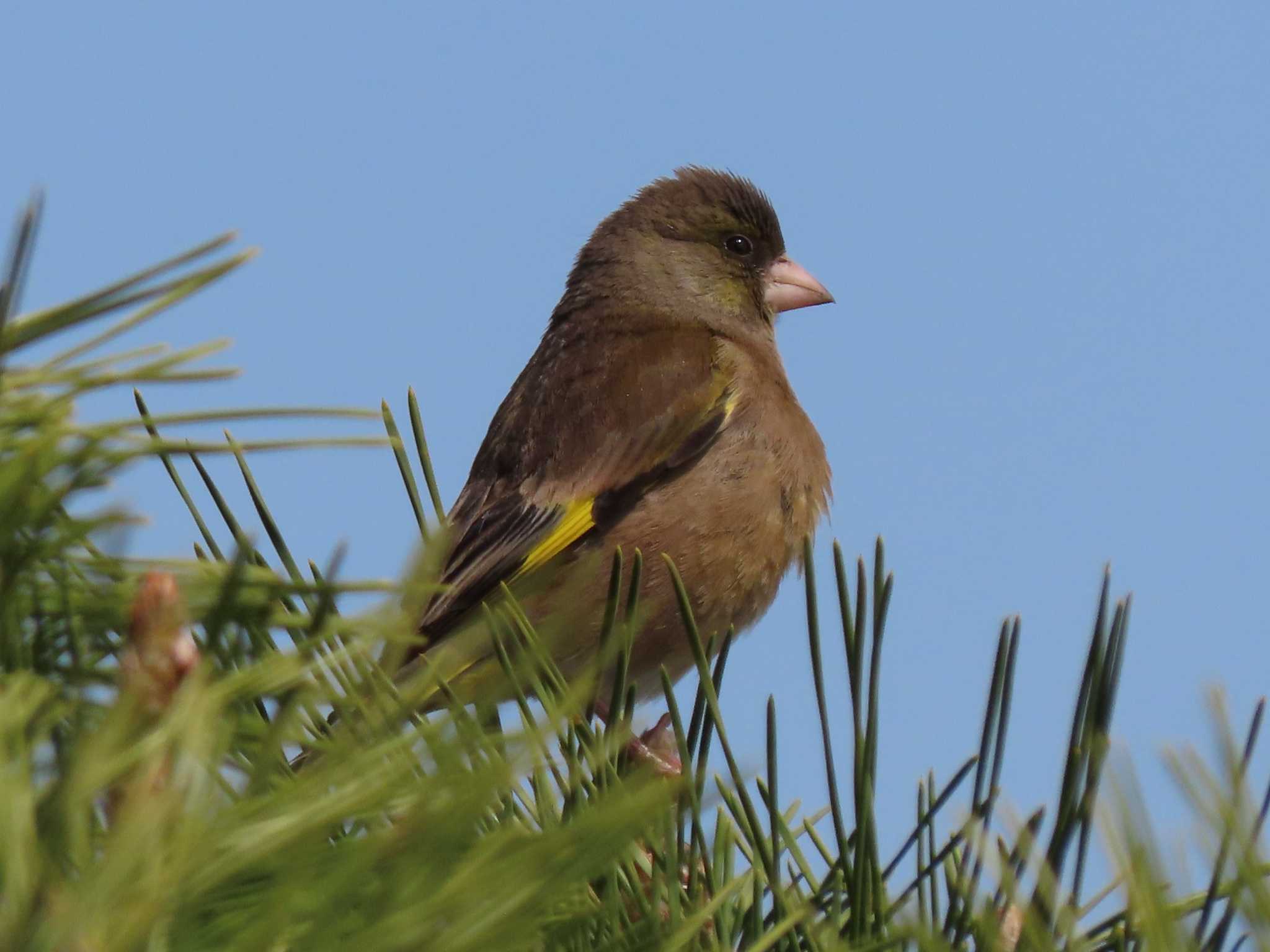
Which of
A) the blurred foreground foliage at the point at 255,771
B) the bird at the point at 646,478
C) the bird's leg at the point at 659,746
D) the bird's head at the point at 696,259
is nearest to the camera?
the blurred foreground foliage at the point at 255,771

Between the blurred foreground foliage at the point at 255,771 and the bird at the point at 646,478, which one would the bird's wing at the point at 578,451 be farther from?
the blurred foreground foliage at the point at 255,771

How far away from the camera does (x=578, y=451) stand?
4660 mm

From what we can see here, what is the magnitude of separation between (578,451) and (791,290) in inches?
55.5

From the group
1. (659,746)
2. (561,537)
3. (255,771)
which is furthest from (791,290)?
(255,771)

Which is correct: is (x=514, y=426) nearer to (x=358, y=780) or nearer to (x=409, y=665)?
(x=409, y=665)

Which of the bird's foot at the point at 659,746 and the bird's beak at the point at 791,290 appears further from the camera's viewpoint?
the bird's beak at the point at 791,290

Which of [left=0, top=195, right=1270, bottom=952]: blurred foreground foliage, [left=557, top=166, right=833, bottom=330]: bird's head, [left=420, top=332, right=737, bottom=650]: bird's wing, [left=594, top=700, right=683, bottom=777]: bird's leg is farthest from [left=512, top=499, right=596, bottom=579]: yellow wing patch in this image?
[left=0, top=195, right=1270, bottom=952]: blurred foreground foliage

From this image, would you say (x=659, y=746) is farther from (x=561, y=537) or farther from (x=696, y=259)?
(x=696, y=259)

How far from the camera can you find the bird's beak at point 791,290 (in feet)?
18.8

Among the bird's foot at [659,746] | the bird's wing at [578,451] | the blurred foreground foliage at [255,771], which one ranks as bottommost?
the bird's foot at [659,746]

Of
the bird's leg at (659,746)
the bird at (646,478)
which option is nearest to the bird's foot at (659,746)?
the bird's leg at (659,746)

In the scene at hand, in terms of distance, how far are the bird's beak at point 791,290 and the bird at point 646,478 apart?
0.21 m

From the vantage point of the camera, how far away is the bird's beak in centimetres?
572

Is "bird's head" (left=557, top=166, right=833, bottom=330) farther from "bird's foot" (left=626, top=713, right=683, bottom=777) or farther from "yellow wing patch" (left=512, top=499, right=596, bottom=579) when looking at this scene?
"bird's foot" (left=626, top=713, right=683, bottom=777)
